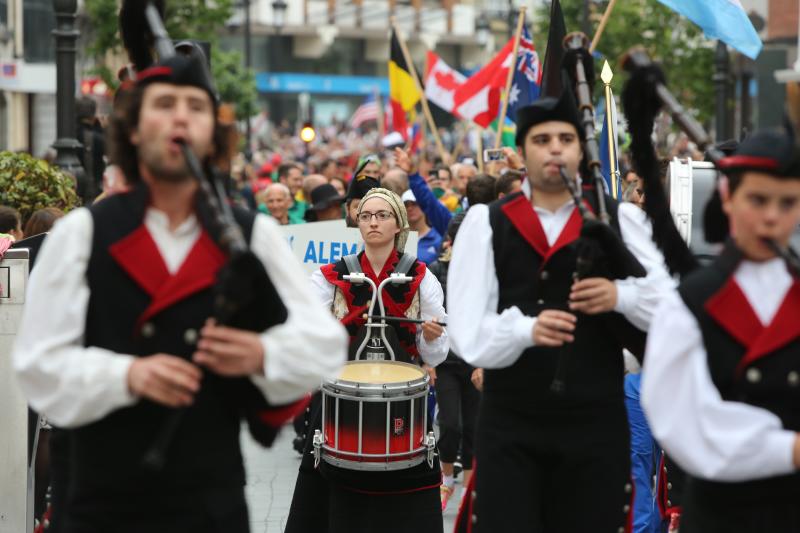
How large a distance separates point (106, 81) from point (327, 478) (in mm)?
19387

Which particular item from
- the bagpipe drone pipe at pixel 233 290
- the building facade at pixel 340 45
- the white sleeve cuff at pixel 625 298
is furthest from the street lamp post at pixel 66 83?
the building facade at pixel 340 45

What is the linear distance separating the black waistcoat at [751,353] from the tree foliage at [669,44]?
23.4m

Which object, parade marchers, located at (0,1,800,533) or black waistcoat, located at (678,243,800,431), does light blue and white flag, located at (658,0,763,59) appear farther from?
black waistcoat, located at (678,243,800,431)

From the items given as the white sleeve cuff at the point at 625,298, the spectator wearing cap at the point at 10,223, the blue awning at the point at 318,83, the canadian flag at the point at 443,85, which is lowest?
the white sleeve cuff at the point at 625,298

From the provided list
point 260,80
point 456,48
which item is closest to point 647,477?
point 260,80

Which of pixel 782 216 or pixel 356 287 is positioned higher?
pixel 782 216

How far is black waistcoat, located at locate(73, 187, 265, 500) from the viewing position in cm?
411

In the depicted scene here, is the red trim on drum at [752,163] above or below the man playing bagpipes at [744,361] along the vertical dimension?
above

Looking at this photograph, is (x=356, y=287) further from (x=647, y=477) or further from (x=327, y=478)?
(x=647, y=477)

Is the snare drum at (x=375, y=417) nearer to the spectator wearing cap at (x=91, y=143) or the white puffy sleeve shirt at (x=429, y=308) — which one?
the white puffy sleeve shirt at (x=429, y=308)

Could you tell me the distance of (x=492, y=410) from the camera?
5.50 metres

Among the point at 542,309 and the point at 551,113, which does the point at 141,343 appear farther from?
the point at 551,113

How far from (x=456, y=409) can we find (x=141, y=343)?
6.25 meters

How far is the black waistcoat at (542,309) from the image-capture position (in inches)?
211
